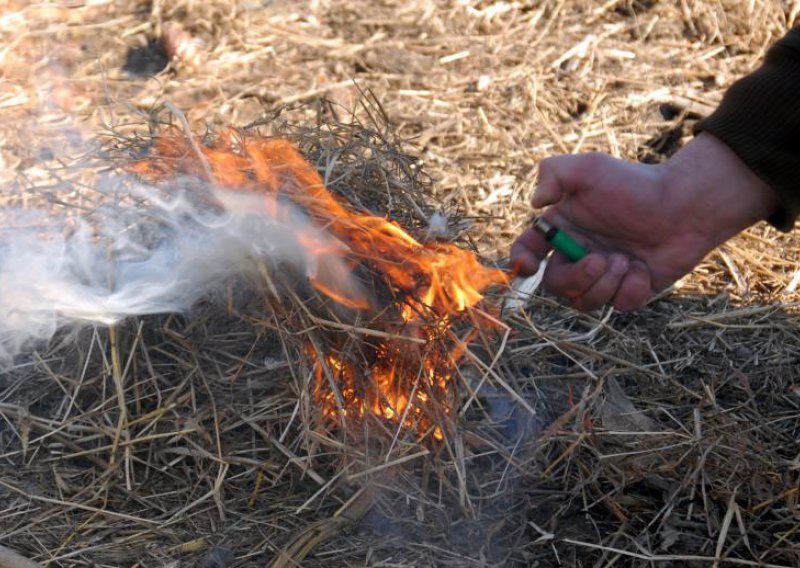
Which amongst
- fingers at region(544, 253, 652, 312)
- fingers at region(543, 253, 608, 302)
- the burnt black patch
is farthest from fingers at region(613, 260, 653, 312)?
the burnt black patch

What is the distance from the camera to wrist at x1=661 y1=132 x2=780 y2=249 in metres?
2.62

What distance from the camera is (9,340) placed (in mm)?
2885

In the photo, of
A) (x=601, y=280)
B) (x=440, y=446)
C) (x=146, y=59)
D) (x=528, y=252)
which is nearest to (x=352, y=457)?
(x=440, y=446)

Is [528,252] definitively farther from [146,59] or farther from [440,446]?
[146,59]

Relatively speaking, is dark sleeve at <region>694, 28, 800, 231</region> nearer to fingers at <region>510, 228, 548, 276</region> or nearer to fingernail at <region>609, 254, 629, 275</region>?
fingernail at <region>609, 254, 629, 275</region>

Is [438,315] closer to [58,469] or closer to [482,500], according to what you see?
[482,500]

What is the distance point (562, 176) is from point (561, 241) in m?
0.21

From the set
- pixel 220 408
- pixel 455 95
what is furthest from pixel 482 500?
pixel 455 95

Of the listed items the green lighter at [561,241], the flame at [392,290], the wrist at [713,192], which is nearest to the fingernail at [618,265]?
the green lighter at [561,241]

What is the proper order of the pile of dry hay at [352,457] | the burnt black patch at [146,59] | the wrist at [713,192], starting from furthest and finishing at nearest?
the burnt black patch at [146,59]
the wrist at [713,192]
the pile of dry hay at [352,457]

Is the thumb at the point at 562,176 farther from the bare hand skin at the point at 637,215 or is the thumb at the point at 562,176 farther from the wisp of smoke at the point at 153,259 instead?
the wisp of smoke at the point at 153,259

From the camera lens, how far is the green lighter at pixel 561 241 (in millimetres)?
2814

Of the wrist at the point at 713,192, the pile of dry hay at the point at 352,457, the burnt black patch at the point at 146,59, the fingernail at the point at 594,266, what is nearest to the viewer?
the pile of dry hay at the point at 352,457

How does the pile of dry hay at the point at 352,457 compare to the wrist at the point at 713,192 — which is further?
the wrist at the point at 713,192
